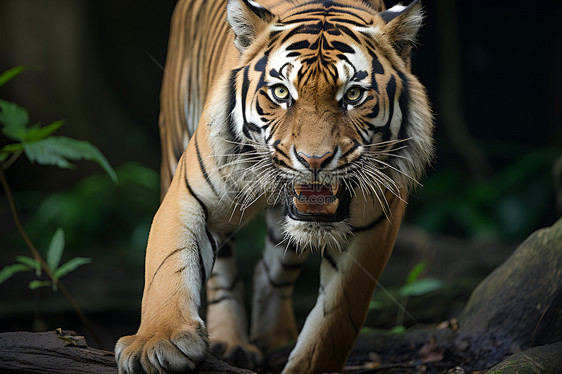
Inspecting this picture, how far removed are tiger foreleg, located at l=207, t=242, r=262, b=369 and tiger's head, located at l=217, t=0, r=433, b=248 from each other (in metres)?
0.98

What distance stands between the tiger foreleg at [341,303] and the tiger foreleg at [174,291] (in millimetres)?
447

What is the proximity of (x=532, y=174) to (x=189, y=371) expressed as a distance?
4.99 meters

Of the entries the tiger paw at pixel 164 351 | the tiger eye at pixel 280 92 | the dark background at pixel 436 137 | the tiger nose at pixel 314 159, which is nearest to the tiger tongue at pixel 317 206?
the tiger nose at pixel 314 159

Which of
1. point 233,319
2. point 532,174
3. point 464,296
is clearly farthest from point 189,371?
point 532,174

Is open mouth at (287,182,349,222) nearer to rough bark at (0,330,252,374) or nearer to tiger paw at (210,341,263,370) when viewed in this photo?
rough bark at (0,330,252,374)

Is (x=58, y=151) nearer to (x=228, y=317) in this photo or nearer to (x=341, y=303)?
(x=228, y=317)

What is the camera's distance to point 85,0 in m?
6.84

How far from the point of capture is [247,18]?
218 cm

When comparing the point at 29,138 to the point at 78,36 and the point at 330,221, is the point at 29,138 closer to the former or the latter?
the point at 330,221

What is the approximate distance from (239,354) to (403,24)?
5.35 ft

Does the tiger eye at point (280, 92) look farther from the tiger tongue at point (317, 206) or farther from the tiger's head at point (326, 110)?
the tiger tongue at point (317, 206)

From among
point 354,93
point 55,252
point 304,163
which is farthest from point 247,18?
point 55,252

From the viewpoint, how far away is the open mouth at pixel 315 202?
2027mm

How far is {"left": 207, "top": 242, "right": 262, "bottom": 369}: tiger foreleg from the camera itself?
300 centimetres
